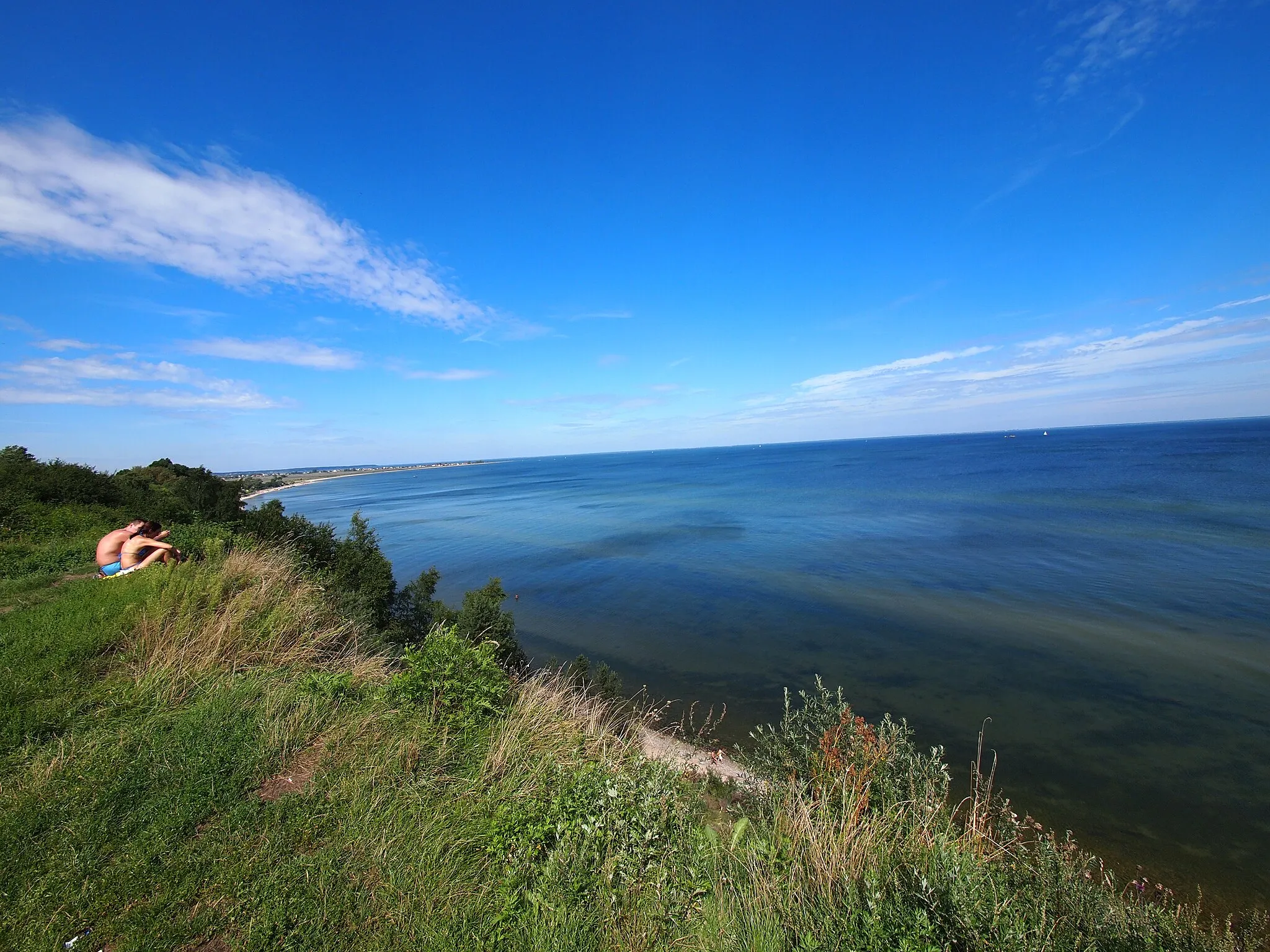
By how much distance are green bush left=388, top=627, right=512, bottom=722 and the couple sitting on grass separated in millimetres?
5673

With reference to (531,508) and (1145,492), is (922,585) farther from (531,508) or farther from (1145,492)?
(531,508)

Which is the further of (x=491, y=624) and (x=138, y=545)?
(x=491, y=624)

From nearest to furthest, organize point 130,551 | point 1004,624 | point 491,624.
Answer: point 130,551, point 491,624, point 1004,624

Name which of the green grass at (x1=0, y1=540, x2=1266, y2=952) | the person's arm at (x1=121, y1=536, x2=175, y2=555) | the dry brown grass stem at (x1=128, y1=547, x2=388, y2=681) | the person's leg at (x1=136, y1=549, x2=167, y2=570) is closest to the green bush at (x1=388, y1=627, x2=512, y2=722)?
the green grass at (x1=0, y1=540, x2=1266, y2=952)

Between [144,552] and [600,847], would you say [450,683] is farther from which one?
[144,552]

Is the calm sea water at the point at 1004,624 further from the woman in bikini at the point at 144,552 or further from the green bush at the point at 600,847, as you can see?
the woman in bikini at the point at 144,552

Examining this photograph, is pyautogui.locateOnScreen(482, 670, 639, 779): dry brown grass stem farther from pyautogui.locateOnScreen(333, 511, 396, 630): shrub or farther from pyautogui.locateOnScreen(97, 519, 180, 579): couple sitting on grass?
pyautogui.locateOnScreen(333, 511, 396, 630): shrub

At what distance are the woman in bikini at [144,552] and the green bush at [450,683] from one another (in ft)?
18.1

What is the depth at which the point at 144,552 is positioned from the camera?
352 inches

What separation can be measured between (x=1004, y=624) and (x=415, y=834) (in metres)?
21.3

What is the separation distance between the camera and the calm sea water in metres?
10.1

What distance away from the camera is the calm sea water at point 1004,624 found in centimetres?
Result: 1008

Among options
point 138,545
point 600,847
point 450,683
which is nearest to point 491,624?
point 138,545

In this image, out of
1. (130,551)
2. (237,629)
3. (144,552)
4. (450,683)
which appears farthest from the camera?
(144,552)
